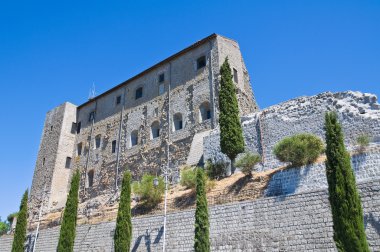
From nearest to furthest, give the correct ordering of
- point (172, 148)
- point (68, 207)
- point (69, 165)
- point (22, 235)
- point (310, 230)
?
1. point (310, 230)
2. point (68, 207)
3. point (22, 235)
4. point (172, 148)
5. point (69, 165)

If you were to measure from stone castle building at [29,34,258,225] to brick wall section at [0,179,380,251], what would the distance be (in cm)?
882

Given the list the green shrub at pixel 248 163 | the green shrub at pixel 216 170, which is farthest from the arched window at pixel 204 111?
the green shrub at pixel 248 163

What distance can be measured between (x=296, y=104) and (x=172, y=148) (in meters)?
11.3

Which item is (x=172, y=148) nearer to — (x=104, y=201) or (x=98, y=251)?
(x=104, y=201)

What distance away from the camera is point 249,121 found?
22.5 m

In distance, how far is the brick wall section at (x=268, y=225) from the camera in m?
12.2

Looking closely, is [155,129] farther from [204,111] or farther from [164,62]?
[164,62]

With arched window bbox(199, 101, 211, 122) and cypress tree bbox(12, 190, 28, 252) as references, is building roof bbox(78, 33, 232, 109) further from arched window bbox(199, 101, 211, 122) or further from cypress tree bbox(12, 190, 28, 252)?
cypress tree bbox(12, 190, 28, 252)

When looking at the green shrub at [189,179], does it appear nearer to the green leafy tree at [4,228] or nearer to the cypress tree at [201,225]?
the cypress tree at [201,225]

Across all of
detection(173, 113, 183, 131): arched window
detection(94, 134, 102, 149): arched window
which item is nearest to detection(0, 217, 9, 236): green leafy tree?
detection(94, 134, 102, 149): arched window

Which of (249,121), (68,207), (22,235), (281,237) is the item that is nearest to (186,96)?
(249,121)

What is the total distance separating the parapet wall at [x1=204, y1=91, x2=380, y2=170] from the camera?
58.9 feet

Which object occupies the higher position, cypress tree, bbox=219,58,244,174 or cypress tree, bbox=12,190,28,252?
cypress tree, bbox=219,58,244,174

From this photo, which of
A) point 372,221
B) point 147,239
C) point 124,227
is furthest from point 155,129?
point 372,221
